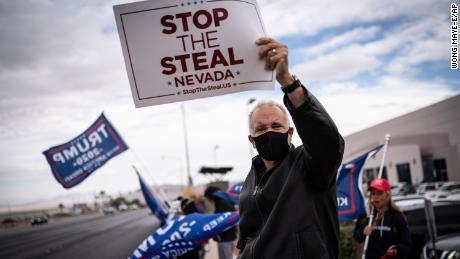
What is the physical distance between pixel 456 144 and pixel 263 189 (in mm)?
41511

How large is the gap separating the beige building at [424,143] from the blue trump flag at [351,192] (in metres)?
35.8

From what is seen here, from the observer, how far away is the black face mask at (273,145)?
222 cm

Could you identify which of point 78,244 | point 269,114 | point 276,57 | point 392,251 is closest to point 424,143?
point 78,244

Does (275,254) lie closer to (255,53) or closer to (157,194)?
(255,53)

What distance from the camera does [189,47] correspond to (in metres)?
2.36

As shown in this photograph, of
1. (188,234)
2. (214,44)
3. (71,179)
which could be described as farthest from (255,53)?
(71,179)

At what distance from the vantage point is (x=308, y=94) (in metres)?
1.89

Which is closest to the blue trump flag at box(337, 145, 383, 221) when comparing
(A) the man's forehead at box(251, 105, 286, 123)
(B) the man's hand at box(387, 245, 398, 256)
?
(B) the man's hand at box(387, 245, 398, 256)

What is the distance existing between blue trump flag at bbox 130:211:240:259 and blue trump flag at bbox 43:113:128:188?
3.75 meters

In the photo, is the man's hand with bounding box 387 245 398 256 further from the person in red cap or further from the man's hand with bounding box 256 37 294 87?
the man's hand with bounding box 256 37 294 87

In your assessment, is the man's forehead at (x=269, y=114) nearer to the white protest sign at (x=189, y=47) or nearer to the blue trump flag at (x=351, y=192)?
A: the white protest sign at (x=189, y=47)

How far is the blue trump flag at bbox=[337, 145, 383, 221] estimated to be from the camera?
6.09m

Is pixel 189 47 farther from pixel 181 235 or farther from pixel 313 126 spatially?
pixel 181 235

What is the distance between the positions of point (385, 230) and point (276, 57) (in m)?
3.05
